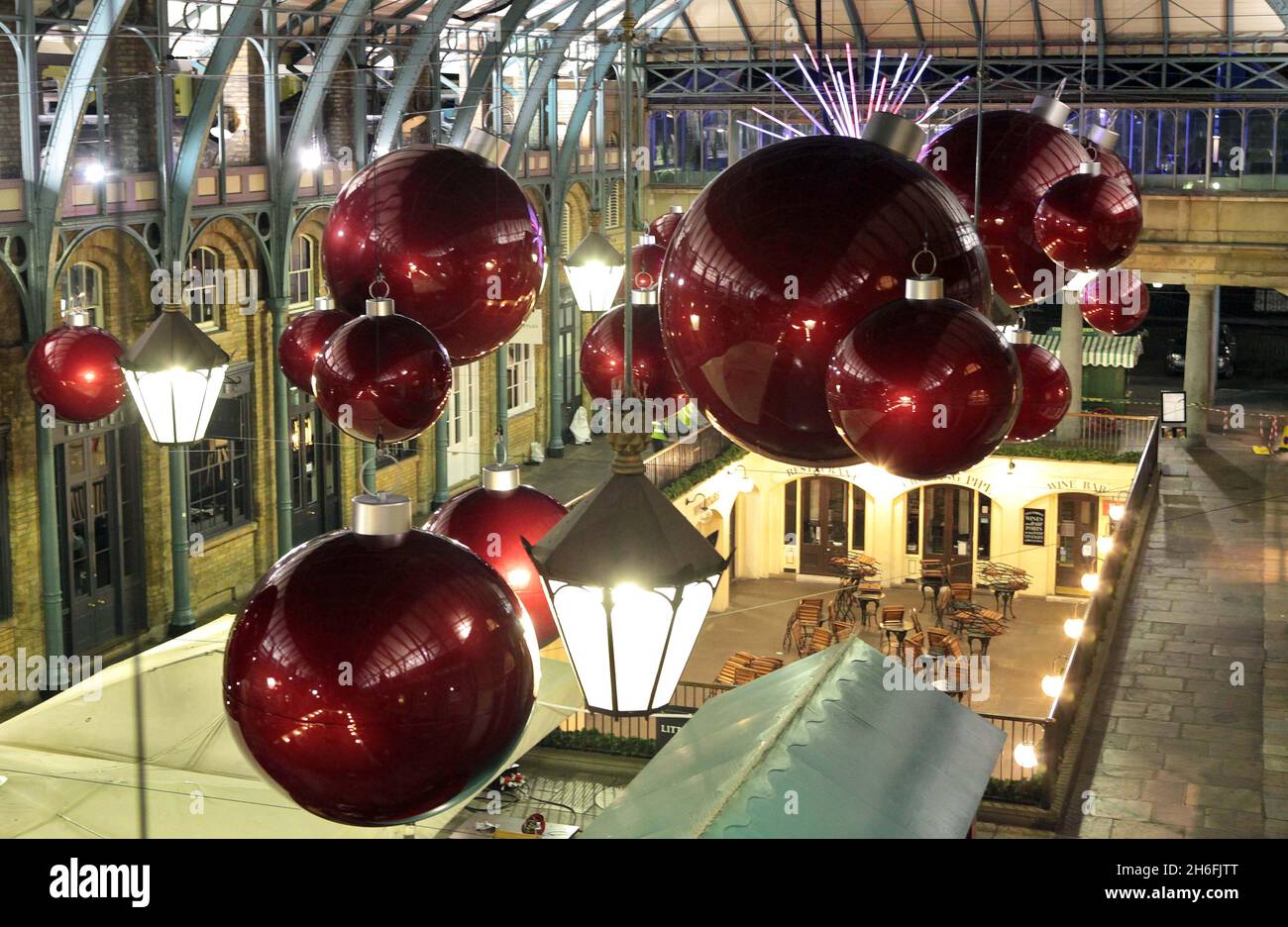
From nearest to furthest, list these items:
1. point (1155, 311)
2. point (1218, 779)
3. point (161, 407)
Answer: point (161, 407)
point (1218, 779)
point (1155, 311)

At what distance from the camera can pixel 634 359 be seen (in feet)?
11.5

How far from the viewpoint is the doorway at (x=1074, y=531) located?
25000 millimetres

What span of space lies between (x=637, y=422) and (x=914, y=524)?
79.2ft

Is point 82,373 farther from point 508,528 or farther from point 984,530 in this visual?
point 984,530

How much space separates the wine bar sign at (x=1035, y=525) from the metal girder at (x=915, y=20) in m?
7.61

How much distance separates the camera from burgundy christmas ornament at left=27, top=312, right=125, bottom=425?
8.98 metres

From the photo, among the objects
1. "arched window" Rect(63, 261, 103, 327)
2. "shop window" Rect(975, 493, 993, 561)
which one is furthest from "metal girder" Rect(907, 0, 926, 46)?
"arched window" Rect(63, 261, 103, 327)

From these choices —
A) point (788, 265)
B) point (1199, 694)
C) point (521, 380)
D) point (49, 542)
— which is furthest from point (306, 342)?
point (521, 380)

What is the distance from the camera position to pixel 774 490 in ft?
87.1

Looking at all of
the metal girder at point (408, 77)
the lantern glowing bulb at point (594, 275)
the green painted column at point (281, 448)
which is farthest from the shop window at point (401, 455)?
the lantern glowing bulb at point (594, 275)
